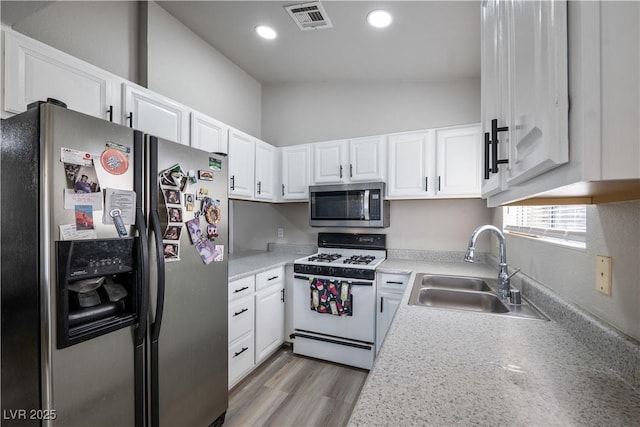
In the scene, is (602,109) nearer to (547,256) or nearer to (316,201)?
(547,256)

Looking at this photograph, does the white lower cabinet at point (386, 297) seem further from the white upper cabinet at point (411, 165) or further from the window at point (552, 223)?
the window at point (552, 223)

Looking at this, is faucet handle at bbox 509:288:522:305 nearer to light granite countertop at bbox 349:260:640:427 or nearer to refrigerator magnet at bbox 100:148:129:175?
light granite countertop at bbox 349:260:640:427

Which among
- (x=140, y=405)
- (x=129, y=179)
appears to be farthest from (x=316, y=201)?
(x=140, y=405)

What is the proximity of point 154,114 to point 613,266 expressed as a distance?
231 centimetres

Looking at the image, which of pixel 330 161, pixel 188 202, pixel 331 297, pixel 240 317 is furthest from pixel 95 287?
pixel 330 161

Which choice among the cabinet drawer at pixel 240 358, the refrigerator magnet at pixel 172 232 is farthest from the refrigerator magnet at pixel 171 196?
the cabinet drawer at pixel 240 358

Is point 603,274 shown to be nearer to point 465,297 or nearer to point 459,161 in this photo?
point 465,297

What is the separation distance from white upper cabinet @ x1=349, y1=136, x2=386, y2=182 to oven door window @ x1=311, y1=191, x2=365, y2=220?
190 millimetres

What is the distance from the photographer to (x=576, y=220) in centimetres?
118

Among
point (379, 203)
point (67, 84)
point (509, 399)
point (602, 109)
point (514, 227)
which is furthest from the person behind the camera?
point (379, 203)

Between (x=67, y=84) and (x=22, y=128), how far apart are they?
496mm

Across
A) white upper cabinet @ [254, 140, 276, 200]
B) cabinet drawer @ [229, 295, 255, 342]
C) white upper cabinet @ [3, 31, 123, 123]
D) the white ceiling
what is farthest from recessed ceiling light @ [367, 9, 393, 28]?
cabinet drawer @ [229, 295, 255, 342]

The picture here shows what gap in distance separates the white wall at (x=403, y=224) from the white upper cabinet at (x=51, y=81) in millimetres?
1736

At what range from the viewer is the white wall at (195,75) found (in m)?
2.15
